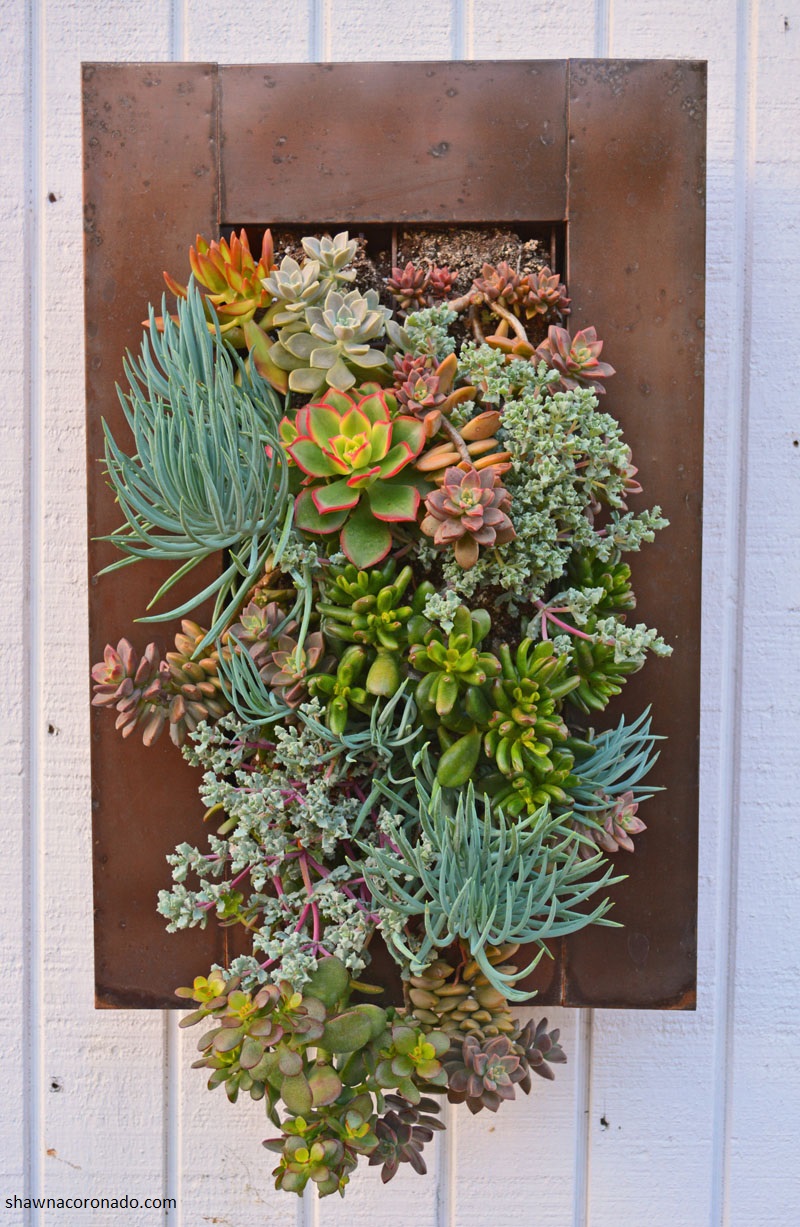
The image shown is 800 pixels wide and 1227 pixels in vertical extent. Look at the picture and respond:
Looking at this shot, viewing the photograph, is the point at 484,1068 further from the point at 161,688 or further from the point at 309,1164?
the point at 161,688

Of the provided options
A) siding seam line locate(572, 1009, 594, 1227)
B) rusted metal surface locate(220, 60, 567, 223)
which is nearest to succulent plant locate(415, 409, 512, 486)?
rusted metal surface locate(220, 60, 567, 223)

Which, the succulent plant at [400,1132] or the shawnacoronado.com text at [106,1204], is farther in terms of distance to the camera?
the shawnacoronado.com text at [106,1204]

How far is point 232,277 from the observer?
0.70m

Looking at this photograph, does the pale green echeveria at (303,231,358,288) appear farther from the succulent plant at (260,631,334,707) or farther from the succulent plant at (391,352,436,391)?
the succulent plant at (260,631,334,707)

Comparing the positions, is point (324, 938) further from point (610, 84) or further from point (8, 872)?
point (610, 84)

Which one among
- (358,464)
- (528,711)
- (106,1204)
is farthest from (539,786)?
(106,1204)

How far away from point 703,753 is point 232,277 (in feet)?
2.06

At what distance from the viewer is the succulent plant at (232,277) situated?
69 cm

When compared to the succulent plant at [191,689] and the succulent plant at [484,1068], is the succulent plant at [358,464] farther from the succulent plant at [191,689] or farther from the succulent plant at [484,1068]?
the succulent plant at [484,1068]

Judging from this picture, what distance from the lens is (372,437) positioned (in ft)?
2.09

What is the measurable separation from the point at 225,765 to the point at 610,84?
0.65m

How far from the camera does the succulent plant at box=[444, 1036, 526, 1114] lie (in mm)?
683

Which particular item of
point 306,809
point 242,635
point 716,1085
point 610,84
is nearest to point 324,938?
point 306,809

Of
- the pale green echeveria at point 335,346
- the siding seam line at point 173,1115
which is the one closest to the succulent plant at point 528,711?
the pale green echeveria at point 335,346
